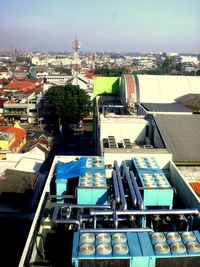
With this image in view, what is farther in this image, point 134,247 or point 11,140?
point 11,140

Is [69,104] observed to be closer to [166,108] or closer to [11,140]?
[11,140]

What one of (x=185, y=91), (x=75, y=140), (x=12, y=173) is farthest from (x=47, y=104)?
(x=12, y=173)

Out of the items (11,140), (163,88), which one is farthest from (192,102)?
(11,140)

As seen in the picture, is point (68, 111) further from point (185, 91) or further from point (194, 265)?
point (194, 265)

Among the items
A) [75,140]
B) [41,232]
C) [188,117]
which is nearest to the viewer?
[41,232]

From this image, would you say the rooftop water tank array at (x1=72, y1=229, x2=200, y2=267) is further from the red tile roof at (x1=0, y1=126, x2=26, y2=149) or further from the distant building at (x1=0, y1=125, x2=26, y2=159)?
the red tile roof at (x1=0, y1=126, x2=26, y2=149)

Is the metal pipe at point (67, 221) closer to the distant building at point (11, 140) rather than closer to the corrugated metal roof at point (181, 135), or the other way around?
the corrugated metal roof at point (181, 135)
